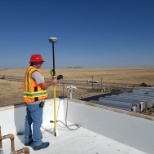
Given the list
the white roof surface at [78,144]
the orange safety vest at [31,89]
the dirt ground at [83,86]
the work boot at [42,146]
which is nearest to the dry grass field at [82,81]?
the dirt ground at [83,86]

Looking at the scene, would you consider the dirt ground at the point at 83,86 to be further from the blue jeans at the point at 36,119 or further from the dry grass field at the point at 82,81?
the blue jeans at the point at 36,119

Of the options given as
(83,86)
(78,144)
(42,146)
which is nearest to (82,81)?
(83,86)

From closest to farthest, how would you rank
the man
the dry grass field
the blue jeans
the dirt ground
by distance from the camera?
the man < the blue jeans < the dirt ground < the dry grass field

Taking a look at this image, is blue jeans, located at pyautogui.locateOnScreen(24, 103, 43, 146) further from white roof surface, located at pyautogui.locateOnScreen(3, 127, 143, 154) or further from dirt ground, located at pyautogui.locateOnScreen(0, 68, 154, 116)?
dirt ground, located at pyautogui.locateOnScreen(0, 68, 154, 116)

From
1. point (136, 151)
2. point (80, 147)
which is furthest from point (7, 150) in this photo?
point (136, 151)

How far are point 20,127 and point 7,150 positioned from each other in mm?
836

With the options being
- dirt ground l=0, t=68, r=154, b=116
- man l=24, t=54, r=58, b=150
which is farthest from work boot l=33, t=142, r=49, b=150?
dirt ground l=0, t=68, r=154, b=116

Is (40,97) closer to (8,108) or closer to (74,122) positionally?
(8,108)

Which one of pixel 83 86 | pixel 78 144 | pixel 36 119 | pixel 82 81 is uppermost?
pixel 36 119

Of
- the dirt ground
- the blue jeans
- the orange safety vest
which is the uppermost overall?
the orange safety vest

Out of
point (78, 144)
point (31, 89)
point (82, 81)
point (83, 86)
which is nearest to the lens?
point (31, 89)

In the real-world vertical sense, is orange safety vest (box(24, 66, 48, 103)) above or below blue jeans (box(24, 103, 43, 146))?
above

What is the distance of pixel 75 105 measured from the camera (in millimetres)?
4605

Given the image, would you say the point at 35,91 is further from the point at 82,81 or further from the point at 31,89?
the point at 82,81
